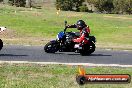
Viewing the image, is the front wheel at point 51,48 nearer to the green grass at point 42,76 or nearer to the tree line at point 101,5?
the green grass at point 42,76

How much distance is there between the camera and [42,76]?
1286cm

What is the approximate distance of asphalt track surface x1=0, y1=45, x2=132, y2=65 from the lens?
17.5 meters

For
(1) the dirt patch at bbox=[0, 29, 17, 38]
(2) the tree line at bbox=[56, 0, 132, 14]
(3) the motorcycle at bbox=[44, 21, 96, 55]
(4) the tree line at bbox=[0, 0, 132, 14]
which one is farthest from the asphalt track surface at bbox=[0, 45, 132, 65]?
(2) the tree line at bbox=[56, 0, 132, 14]

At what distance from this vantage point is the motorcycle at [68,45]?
1975cm

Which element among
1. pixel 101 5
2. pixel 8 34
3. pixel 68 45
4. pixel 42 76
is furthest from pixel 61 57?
pixel 101 5

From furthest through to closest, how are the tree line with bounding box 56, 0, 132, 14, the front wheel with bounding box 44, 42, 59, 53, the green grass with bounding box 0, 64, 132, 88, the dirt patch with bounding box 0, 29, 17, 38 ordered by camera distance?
the tree line with bounding box 56, 0, 132, 14 < the dirt patch with bounding box 0, 29, 17, 38 < the front wheel with bounding box 44, 42, 59, 53 < the green grass with bounding box 0, 64, 132, 88

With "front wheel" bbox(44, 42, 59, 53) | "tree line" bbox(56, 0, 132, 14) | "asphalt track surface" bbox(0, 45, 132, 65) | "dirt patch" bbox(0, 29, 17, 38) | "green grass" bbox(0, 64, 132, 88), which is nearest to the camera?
"green grass" bbox(0, 64, 132, 88)

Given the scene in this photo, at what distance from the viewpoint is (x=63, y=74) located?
1335 centimetres

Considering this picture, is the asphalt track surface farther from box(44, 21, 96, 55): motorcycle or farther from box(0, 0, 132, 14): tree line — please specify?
box(0, 0, 132, 14): tree line

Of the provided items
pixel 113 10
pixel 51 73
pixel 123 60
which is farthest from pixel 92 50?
pixel 113 10

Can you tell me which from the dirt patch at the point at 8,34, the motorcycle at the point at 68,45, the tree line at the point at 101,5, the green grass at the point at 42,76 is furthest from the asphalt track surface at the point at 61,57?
the tree line at the point at 101,5

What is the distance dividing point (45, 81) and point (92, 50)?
8.32m

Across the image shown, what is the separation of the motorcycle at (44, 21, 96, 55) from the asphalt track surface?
24 cm

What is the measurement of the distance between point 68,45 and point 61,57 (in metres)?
1.54
